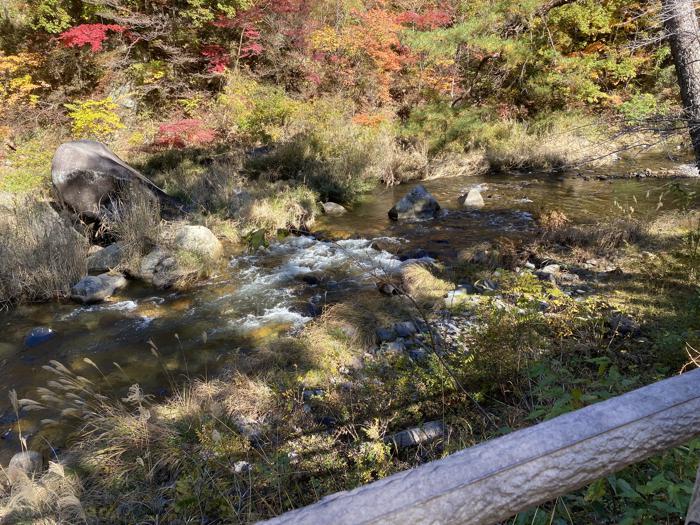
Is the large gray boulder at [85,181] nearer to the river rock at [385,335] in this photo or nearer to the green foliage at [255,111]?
the green foliage at [255,111]

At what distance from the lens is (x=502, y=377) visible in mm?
3227

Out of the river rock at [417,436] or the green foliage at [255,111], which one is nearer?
the river rock at [417,436]

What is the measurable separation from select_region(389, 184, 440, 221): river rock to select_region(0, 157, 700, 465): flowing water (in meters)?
0.28

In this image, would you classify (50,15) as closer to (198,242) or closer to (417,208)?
(198,242)

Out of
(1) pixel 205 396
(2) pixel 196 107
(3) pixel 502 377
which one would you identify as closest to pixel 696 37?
(3) pixel 502 377

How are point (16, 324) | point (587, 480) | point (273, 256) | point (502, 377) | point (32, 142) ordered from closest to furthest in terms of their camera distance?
point (587, 480) → point (502, 377) → point (16, 324) → point (273, 256) → point (32, 142)

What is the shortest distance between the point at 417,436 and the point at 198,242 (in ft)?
16.5

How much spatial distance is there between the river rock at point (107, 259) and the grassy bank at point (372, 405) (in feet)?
9.87

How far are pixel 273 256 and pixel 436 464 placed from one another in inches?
257

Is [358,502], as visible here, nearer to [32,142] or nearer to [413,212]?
[413,212]

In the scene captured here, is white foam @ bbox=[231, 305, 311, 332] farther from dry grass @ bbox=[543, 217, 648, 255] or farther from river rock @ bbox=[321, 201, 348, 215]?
river rock @ bbox=[321, 201, 348, 215]

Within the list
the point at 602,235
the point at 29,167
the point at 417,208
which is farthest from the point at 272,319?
the point at 29,167

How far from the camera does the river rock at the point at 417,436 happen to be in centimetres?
280

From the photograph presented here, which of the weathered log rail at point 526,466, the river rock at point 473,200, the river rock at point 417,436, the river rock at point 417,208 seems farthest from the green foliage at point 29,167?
the weathered log rail at point 526,466
